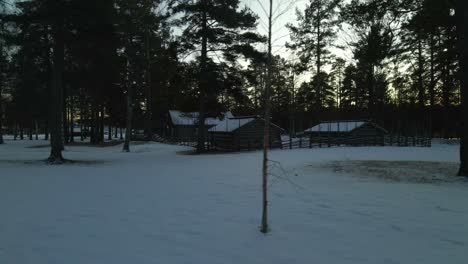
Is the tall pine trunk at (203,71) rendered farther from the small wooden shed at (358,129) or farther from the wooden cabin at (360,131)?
the small wooden shed at (358,129)

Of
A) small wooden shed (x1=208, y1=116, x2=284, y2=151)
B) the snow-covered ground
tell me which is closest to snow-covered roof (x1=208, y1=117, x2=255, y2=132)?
small wooden shed (x1=208, y1=116, x2=284, y2=151)

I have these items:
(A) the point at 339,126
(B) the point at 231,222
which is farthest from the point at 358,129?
(B) the point at 231,222

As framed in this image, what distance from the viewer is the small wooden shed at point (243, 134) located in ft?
92.0

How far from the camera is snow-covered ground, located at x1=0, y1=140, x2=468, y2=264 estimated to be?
437 centimetres

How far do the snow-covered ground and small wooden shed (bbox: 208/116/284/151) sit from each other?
18069 mm

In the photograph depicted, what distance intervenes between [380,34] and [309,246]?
10761mm

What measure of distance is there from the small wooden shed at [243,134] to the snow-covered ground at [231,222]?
18069 millimetres

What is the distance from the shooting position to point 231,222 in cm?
584

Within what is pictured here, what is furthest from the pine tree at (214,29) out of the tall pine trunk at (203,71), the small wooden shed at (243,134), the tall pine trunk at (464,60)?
the tall pine trunk at (464,60)

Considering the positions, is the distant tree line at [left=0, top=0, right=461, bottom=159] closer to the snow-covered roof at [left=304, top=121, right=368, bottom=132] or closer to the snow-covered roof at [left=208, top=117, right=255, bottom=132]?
the snow-covered roof at [left=208, top=117, right=255, bottom=132]

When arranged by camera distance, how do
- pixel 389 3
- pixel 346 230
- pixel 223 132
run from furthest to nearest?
pixel 223 132
pixel 389 3
pixel 346 230

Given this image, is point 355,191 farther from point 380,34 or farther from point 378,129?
point 378,129

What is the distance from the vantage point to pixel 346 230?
539 centimetres

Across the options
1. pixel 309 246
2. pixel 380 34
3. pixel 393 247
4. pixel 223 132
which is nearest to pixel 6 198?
pixel 309 246
